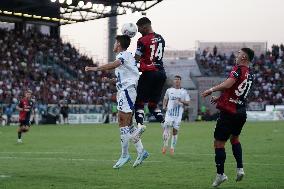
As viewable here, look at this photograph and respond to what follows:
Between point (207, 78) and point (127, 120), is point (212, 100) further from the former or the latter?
point (207, 78)

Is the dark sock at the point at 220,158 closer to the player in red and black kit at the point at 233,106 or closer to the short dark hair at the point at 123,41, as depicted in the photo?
the player in red and black kit at the point at 233,106

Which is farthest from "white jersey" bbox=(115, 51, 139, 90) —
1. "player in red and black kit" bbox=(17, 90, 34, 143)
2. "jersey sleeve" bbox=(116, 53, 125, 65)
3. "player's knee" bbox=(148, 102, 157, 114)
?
"player in red and black kit" bbox=(17, 90, 34, 143)

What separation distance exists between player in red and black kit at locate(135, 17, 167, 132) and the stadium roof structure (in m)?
41.8

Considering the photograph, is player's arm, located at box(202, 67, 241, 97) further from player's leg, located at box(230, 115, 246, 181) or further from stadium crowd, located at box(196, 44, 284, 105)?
stadium crowd, located at box(196, 44, 284, 105)

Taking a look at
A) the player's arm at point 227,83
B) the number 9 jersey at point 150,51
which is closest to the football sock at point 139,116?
the number 9 jersey at point 150,51

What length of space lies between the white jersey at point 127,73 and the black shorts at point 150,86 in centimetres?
17

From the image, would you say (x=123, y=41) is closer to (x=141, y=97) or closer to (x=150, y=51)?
(x=150, y=51)

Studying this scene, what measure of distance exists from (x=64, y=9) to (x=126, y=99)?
50.5 metres

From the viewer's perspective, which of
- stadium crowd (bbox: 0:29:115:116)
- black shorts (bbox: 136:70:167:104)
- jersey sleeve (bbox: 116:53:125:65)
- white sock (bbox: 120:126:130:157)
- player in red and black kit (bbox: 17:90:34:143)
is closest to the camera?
jersey sleeve (bbox: 116:53:125:65)

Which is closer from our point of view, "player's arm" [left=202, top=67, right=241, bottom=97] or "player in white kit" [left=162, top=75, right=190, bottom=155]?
"player's arm" [left=202, top=67, right=241, bottom=97]

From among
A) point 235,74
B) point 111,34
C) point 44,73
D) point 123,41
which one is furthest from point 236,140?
point 111,34

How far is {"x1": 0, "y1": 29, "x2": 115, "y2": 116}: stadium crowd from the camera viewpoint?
53469 mm

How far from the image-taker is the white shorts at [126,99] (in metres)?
13.4

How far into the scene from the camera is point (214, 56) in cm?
7725
